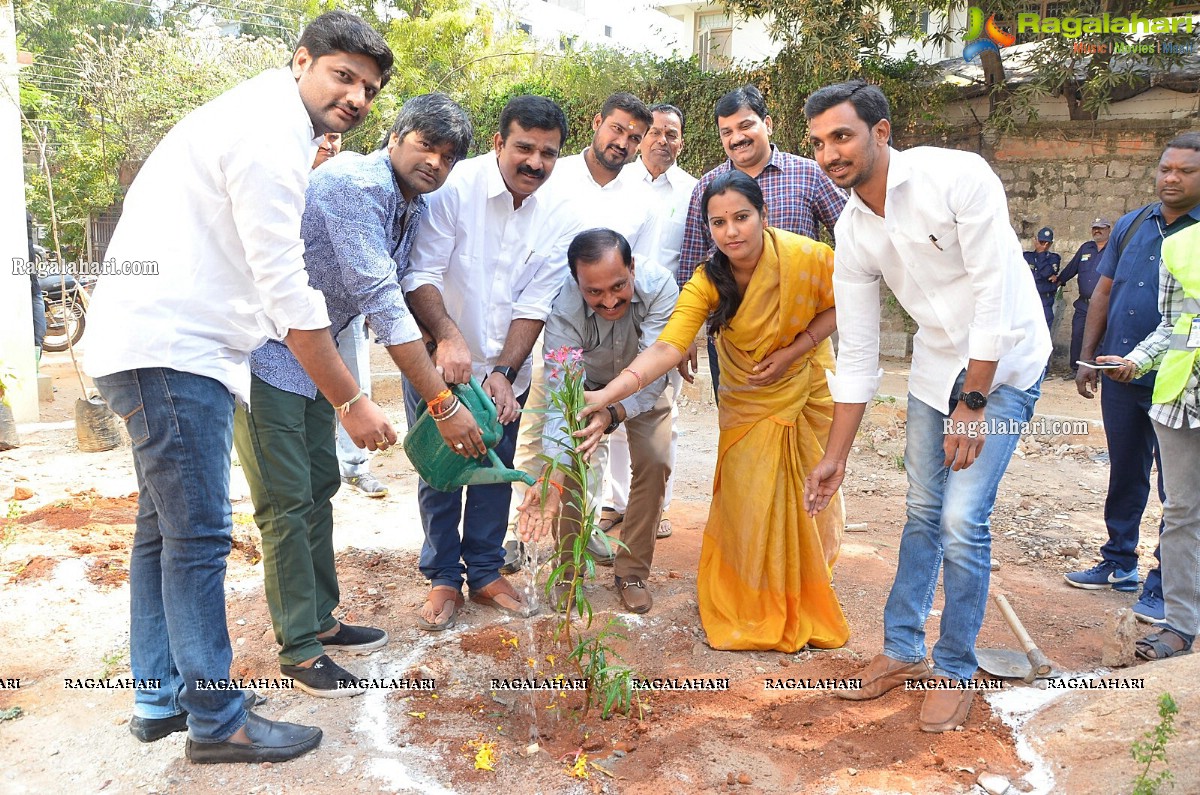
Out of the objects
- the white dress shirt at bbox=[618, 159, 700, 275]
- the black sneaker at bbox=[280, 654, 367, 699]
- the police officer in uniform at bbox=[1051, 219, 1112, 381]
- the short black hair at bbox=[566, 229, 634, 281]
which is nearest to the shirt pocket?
the short black hair at bbox=[566, 229, 634, 281]

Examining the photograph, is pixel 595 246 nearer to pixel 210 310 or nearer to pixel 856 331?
pixel 856 331

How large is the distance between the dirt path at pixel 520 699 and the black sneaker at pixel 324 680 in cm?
5

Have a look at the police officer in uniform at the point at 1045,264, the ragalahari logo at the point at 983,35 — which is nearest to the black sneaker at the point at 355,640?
the police officer in uniform at the point at 1045,264

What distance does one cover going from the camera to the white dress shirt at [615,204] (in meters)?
4.40

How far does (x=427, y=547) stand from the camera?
12.1ft

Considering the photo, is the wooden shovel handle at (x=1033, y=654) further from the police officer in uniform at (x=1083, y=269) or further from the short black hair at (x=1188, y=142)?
the police officer in uniform at (x=1083, y=269)

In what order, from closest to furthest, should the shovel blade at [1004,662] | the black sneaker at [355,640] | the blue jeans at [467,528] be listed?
the shovel blade at [1004,662] → the black sneaker at [355,640] → the blue jeans at [467,528]

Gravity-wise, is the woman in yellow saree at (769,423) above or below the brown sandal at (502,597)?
above

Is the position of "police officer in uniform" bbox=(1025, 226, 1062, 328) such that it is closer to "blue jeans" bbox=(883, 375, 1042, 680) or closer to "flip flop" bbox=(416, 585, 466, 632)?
"blue jeans" bbox=(883, 375, 1042, 680)

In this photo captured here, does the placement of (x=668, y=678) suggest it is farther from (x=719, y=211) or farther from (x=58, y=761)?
(x=58, y=761)

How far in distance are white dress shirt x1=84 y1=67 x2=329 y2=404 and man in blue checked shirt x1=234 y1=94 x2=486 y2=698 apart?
50 centimetres

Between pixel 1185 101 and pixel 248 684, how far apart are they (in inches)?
406

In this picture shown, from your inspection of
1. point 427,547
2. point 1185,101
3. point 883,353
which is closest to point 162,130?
point 883,353

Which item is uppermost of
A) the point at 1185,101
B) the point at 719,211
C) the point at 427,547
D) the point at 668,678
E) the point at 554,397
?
the point at 1185,101
